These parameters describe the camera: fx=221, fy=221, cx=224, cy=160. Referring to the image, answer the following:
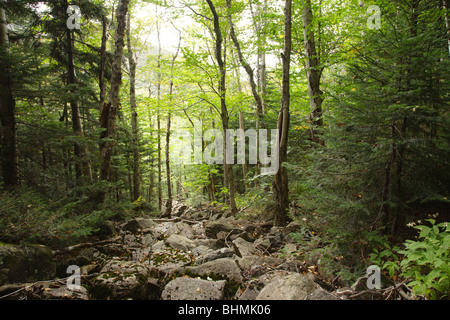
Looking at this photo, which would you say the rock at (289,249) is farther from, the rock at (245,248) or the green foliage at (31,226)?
the green foliage at (31,226)

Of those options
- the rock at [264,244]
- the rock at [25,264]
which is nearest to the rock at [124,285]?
the rock at [25,264]

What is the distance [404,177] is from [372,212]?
2.24 feet

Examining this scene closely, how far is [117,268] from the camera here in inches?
151

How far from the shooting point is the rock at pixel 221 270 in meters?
3.51

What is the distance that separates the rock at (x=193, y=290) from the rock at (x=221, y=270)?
1.05ft

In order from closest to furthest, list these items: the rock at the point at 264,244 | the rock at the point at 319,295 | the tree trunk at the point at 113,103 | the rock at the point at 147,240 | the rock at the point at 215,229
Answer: the rock at the point at 319,295 < the rock at the point at 264,244 < the rock at the point at 147,240 < the rock at the point at 215,229 < the tree trunk at the point at 113,103

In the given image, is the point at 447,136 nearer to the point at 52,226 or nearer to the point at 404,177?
the point at 404,177

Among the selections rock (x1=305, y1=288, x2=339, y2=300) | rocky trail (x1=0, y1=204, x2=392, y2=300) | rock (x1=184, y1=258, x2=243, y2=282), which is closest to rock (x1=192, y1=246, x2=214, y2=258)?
rocky trail (x1=0, y1=204, x2=392, y2=300)

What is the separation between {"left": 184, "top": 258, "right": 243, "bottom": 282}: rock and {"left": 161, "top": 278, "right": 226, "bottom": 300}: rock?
32cm

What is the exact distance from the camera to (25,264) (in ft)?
10.8

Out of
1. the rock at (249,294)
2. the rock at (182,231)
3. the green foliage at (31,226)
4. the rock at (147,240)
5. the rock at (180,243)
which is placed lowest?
the rock at (182,231)

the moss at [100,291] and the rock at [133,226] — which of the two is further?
the rock at [133,226]

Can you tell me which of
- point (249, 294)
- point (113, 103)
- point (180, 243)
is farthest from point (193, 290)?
point (113, 103)
